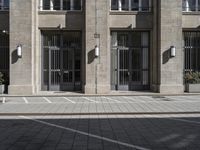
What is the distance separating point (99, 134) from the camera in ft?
35.0

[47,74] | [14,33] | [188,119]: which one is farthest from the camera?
[47,74]

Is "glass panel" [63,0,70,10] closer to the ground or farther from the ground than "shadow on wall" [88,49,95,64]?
farther from the ground

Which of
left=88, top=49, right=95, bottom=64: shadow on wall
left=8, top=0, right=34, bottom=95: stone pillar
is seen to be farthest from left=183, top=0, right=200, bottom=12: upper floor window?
left=8, top=0, right=34, bottom=95: stone pillar

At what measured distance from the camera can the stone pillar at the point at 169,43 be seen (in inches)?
1050

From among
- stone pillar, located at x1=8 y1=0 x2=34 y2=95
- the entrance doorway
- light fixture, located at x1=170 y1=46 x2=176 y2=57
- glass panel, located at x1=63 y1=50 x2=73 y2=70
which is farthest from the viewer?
glass panel, located at x1=63 y1=50 x2=73 y2=70

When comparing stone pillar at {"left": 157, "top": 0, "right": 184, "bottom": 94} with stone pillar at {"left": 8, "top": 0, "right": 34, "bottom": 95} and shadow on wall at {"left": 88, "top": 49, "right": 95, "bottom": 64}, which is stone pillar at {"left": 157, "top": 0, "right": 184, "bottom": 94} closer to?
shadow on wall at {"left": 88, "top": 49, "right": 95, "bottom": 64}

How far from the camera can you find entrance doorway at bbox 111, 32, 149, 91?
28.6 m

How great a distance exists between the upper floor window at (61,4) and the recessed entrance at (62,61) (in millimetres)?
1714

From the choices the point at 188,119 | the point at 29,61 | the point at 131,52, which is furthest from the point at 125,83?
the point at 188,119

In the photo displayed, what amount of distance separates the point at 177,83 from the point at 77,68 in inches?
274

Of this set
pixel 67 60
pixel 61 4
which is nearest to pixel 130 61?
pixel 67 60

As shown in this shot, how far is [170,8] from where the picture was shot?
26734 millimetres

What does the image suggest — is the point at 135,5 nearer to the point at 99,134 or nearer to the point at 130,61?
the point at 130,61

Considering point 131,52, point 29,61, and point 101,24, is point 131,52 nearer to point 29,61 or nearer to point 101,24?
point 101,24
